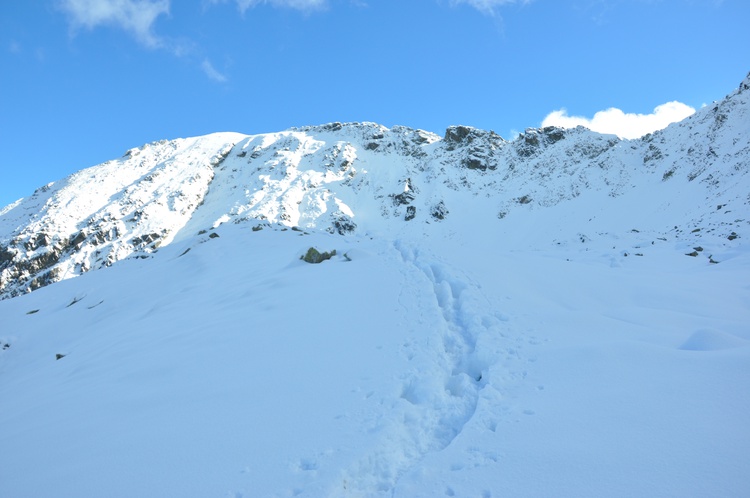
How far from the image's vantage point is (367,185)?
61.4 meters

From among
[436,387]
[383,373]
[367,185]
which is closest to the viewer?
[436,387]

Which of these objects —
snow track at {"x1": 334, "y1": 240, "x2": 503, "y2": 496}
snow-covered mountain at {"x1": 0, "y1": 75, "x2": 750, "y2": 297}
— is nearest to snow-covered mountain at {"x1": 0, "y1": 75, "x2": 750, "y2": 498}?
snow track at {"x1": 334, "y1": 240, "x2": 503, "y2": 496}

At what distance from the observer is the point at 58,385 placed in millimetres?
7883

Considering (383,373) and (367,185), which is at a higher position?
(367,185)

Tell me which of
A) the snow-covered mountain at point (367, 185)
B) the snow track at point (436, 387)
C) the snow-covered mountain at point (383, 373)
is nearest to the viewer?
the snow-covered mountain at point (383, 373)

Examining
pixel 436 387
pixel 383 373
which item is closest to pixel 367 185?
pixel 383 373

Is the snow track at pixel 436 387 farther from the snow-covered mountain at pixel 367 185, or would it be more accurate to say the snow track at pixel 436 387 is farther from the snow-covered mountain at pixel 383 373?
the snow-covered mountain at pixel 367 185

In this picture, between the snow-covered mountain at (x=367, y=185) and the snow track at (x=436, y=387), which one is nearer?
the snow track at (x=436, y=387)

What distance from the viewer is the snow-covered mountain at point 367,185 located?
36.6 m

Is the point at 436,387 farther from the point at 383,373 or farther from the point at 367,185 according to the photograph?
the point at 367,185

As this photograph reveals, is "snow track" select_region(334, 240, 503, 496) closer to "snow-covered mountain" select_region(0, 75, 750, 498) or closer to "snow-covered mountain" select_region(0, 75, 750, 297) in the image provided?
"snow-covered mountain" select_region(0, 75, 750, 498)

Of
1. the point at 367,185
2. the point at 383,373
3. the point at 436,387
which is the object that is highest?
the point at 367,185

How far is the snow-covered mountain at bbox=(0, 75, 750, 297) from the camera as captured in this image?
36.6 meters

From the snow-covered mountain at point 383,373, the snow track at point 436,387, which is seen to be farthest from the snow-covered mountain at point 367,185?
the snow track at point 436,387
